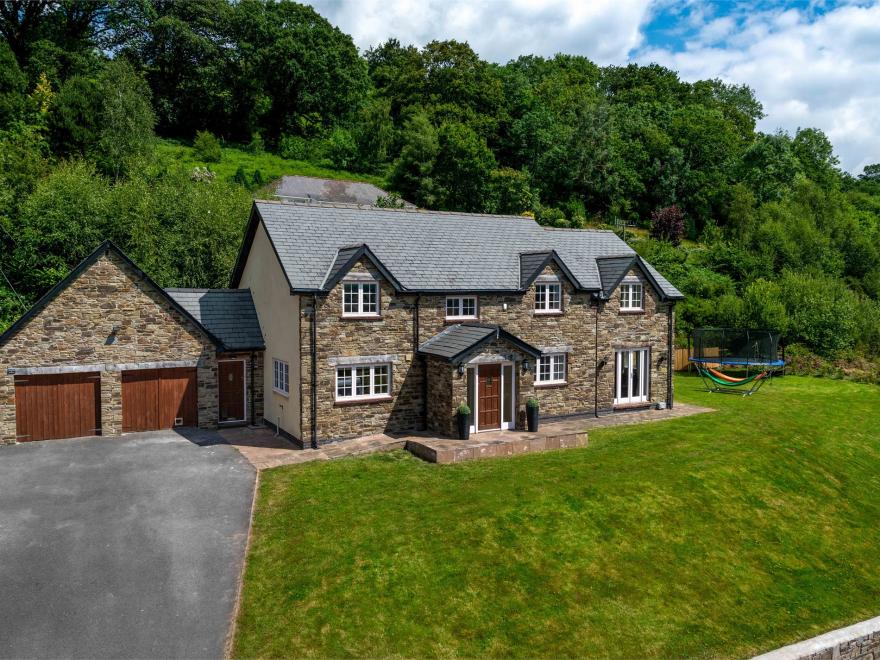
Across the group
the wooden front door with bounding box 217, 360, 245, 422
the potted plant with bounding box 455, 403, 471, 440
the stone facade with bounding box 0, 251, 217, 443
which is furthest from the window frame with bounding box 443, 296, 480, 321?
the stone facade with bounding box 0, 251, 217, 443

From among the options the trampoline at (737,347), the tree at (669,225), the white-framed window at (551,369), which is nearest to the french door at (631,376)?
the white-framed window at (551,369)

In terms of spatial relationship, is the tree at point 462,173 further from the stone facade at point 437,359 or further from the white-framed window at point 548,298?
the white-framed window at point 548,298

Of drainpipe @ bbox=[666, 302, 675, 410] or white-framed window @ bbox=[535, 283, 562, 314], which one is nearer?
white-framed window @ bbox=[535, 283, 562, 314]

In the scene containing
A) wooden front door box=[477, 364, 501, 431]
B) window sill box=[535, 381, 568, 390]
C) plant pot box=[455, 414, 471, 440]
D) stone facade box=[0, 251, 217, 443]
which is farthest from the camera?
window sill box=[535, 381, 568, 390]

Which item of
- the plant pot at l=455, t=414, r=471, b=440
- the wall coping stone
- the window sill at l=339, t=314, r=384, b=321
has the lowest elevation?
the wall coping stone

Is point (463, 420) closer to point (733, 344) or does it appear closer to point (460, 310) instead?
point (460, 310)

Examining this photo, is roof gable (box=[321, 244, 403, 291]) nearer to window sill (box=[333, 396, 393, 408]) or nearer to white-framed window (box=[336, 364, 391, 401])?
white-framed window (box=[336, 364, 391, 401])

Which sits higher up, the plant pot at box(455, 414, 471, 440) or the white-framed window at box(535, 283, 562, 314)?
Result: the white-framed window at box(535, 283, 562, 314)
